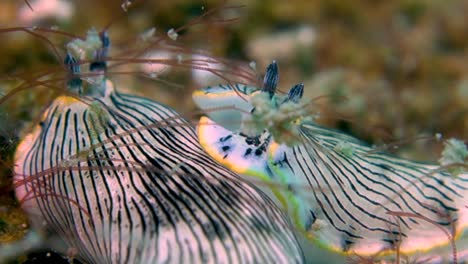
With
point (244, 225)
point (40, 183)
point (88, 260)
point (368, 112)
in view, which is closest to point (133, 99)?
point (40, 183)

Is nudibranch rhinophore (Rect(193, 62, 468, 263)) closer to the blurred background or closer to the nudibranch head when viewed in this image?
the nudibranch head

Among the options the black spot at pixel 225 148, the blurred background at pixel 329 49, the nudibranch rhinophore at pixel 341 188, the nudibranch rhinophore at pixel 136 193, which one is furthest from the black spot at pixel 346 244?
the blurred background at pixel 329 49

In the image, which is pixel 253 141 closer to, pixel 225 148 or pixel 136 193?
pixel 225 148

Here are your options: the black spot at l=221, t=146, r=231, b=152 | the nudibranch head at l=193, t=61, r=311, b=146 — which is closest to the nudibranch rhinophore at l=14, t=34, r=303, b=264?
the black spot at l=221, t=146, r=231, b=152

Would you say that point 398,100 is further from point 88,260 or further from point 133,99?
point 88,260

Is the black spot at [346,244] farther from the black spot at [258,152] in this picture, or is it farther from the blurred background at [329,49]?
the blurred background at [329,49]

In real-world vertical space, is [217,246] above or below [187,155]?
below

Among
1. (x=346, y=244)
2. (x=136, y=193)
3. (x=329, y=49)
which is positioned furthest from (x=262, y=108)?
(x=329, y=49)
